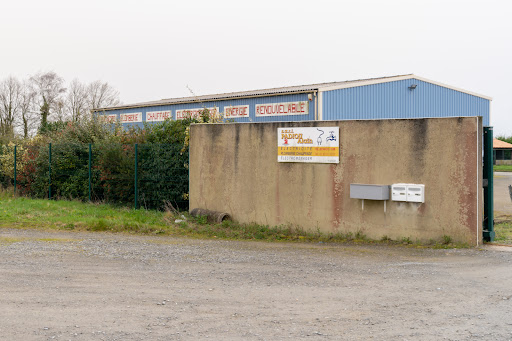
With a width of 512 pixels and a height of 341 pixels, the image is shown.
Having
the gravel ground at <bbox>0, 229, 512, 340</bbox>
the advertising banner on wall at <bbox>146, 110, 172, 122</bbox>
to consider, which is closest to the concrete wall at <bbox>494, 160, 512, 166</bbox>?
the advertising banner on wall at <bbox>146, 110, 172, 122</bbox>

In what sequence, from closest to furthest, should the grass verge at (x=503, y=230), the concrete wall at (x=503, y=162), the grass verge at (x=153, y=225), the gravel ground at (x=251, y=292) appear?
1. the gravel ground at (x=251, y=292)
2. the grass verge at (x=503, y=230)
3. the grass verge at (x=153, y=225)
4. the concrete wall at (x=503, y=162)

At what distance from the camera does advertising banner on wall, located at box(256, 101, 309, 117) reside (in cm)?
2339

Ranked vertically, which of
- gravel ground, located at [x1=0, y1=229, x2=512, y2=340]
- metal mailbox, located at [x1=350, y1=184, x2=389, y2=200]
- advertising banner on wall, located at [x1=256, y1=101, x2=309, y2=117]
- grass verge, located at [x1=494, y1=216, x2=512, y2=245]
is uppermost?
advertising banner on wall, located at [x1=256, y1=101, x2=309, y2=117]

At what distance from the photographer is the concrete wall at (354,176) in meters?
10.4

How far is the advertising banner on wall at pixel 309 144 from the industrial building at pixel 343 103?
27.2 ft

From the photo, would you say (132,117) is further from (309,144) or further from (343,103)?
(309,144)

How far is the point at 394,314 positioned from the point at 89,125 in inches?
592

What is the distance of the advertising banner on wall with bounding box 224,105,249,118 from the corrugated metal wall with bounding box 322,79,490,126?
4.53 metres

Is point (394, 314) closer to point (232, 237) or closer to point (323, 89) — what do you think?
point (232, 237)

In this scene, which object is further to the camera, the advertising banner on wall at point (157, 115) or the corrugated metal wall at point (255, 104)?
the advertising banner on wall at point (157, 115)

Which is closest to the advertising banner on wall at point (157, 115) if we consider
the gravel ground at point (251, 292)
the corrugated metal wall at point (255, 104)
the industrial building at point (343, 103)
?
the industrial building at point (343, 103)

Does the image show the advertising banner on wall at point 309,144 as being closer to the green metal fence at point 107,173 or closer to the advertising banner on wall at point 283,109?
the green metal fence at point 107,173

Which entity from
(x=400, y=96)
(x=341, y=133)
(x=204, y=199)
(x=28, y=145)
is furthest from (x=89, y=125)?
(x=400, y=96)

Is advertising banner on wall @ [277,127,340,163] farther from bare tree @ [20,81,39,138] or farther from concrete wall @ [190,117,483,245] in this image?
bare tree @ [20,81,39,138]
